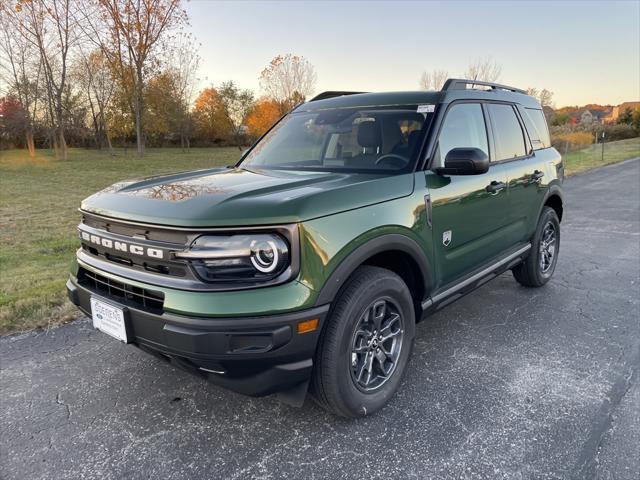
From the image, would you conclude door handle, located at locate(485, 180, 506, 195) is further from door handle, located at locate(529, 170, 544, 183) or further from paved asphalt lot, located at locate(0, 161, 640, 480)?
paved asphalt lot, located at locate(0, 161, 640, 480)

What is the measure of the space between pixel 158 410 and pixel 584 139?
108 ft

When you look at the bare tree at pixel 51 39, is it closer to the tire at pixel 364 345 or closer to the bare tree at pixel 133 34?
the bare tree at pixel 133 34

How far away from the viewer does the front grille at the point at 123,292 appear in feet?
7.18

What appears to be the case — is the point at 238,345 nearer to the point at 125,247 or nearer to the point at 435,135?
the point at 125,247

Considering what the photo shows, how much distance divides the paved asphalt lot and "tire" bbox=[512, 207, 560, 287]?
28.2 inches

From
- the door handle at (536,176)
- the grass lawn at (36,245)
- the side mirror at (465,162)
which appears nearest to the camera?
the side mirror at (465,162)

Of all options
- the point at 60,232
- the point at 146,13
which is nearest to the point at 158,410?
the point at 60,232

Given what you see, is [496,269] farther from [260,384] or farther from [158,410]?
[158,410]

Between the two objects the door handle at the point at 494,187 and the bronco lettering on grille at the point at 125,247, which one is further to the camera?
the door handle at the point at 494,187

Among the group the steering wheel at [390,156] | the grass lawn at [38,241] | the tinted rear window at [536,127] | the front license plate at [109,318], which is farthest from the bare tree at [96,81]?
the front license plate at [109,318]

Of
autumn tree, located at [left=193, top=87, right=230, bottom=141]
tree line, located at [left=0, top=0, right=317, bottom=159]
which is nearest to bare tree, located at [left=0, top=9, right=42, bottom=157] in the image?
tree line, located at [left=0, top=0, right=317, bottom=159]

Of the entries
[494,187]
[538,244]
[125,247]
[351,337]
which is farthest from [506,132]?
[125,247]

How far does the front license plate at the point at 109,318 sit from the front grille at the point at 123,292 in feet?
0.17

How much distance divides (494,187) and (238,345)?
2.44 m
